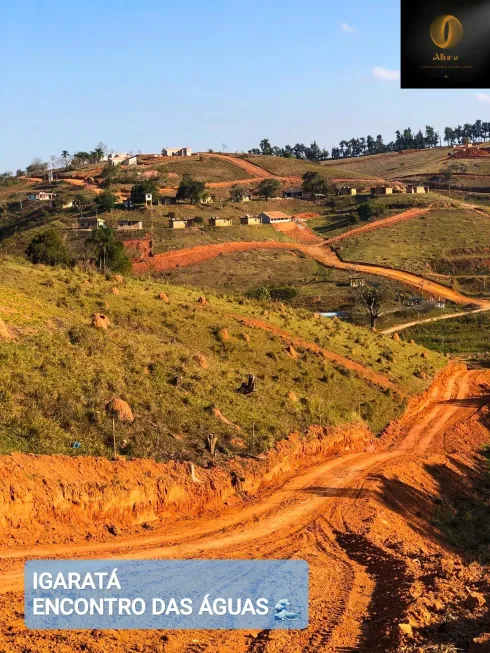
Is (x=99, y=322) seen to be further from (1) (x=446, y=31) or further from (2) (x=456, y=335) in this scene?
(2) (x=456, y=335)

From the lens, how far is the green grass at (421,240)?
82312 millimetres

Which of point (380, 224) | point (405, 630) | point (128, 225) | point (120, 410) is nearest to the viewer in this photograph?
point (405, 630)

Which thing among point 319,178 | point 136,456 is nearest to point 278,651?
point 136,456

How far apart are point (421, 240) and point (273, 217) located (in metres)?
20.3

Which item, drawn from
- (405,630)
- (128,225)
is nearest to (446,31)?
(405,630)

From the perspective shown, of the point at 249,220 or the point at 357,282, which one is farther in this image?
the point at 249,220

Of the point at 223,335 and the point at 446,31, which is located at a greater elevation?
the point at 446,31

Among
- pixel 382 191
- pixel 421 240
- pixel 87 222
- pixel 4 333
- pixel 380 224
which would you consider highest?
pixel 382 191

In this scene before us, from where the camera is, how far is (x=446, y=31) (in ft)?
36.7

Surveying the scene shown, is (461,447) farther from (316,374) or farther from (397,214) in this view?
(397,214)

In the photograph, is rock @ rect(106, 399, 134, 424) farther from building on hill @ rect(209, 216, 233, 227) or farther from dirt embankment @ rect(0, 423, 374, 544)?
building on hill @ rect(209, 216, 233, 227)

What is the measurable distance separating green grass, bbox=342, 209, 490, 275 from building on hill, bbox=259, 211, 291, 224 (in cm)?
1138

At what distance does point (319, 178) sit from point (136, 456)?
373 feet

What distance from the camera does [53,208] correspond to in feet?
347
